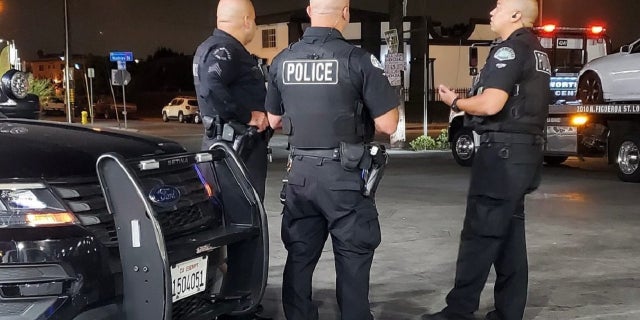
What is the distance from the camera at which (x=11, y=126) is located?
3.97 meters

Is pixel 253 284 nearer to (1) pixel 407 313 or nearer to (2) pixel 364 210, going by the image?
(2) pixel 364 210

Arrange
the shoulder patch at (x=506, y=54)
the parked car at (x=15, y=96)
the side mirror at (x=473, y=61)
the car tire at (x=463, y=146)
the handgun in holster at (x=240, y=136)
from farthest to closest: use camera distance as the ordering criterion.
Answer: the side mirror at (x=473, y=61) < the car tire at (x=463, y=146) < the parked car at (x=15, y=96) < the handgun in holster at (x=240, y=136) < the shoulder patch at (x=506, y=54)

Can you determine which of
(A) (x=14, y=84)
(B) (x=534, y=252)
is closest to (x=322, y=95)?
(A) (x=14, y=84)

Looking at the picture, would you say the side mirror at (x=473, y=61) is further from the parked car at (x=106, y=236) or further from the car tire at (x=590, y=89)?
the parked car at (x=106, y=236)

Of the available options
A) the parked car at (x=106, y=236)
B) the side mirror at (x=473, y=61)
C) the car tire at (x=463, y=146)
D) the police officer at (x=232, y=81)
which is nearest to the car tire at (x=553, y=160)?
the car tire at (x=463, y=146)

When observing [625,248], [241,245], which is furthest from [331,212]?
[625,248]

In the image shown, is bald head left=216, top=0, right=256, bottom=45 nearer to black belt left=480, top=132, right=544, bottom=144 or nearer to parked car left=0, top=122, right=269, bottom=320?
parked car left=0, top=122, right=269, bottom=320

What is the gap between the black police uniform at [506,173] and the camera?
4605 millimetres

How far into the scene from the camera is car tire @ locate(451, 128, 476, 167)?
15470 mm

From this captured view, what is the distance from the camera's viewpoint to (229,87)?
205 inches

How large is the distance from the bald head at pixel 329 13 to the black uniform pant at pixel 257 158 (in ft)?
4.24

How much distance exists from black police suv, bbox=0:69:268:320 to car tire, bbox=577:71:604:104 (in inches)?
418

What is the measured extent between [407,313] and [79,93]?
73064mm

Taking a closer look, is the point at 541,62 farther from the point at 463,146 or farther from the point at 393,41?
the point at 393,41
